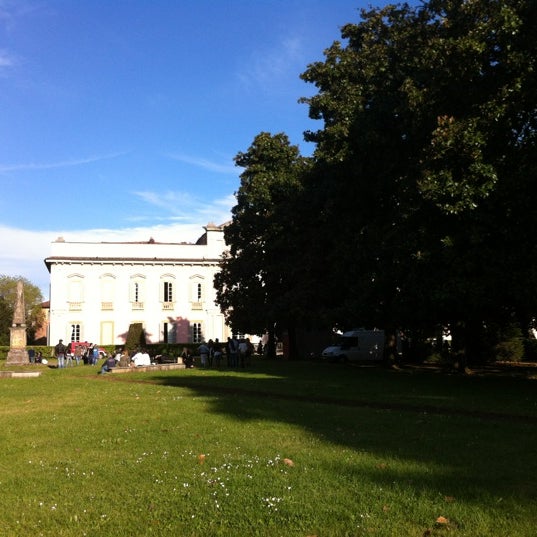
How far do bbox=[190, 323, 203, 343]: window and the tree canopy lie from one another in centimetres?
A: 3588

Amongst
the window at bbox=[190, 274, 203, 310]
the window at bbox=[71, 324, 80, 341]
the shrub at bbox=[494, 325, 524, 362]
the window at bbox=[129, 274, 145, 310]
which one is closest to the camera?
the shrub at bbox=[494, 325, 524, 362]

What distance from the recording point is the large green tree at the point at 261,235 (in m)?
35.5

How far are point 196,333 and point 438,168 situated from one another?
47786mm

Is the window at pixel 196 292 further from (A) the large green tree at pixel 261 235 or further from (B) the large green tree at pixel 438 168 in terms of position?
(B) the large green tree at pixel 438 168

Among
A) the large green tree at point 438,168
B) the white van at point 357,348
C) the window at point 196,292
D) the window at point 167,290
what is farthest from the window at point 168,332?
the large green tree at point 438,168

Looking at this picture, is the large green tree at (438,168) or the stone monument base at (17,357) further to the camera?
the stone monument base at (17,357)

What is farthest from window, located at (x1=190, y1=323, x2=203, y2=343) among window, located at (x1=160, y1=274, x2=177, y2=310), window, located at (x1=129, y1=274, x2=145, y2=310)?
window, located at (x1=129, y1=274, x2=145, y2=310)

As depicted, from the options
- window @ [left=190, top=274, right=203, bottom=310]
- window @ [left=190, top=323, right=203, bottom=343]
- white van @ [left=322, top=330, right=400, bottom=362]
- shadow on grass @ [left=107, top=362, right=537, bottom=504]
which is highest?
window @ [left=190, top=274, right=203, bottom=310]

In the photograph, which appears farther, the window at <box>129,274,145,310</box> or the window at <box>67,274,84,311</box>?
the window at <box>129,274,145,310</box>

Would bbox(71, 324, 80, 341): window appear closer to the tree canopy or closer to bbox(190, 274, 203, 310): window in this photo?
bbox(190, 274, 203, 310): window

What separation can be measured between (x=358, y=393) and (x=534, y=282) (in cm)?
567

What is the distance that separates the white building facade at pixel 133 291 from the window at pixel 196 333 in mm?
106

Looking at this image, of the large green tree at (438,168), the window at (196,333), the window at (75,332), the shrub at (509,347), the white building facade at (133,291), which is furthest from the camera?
the window at (196,333)

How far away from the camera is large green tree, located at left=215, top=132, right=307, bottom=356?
35.5 meters
